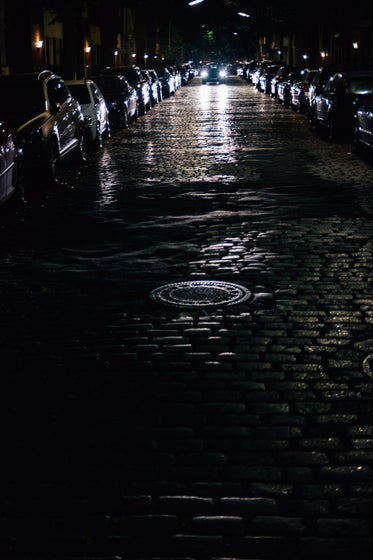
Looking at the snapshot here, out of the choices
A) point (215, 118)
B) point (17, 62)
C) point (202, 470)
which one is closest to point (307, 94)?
point (215, 118)

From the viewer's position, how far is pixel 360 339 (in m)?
5.85

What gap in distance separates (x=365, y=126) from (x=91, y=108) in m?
6.57

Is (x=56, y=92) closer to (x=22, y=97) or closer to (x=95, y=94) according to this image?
(x=22, y=97)

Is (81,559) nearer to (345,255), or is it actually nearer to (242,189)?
(345,255)

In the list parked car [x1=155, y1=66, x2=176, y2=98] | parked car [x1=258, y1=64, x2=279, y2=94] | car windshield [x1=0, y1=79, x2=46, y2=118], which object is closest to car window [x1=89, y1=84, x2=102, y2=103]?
car windshield [x1=0, y1=79, x2=46, y2=118]

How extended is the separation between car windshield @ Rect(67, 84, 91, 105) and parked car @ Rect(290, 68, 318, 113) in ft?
33.6

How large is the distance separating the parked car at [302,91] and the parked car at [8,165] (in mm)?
17887

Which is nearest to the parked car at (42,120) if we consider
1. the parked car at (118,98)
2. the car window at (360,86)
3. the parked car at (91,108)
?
the parked car at (91,108)

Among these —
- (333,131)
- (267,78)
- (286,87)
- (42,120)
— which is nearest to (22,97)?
(42,120)

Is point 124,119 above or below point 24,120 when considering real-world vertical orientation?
below

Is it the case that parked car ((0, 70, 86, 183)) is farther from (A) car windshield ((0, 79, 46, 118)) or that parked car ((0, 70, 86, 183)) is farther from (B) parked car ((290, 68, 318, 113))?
(B) parked car ((290, 68, 318, 113))

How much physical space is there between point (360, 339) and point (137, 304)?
78.3 inches

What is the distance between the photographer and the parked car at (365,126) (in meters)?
16.2

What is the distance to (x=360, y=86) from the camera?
2041cm
